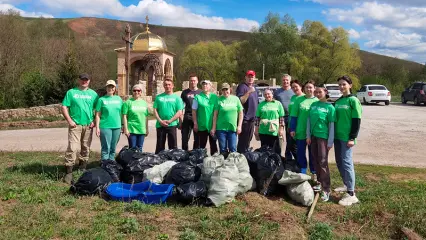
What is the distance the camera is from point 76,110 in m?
6.28

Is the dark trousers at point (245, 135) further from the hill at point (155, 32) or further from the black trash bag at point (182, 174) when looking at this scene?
the hill at point (155, 32)

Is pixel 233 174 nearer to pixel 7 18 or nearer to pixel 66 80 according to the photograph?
pixel 66 80

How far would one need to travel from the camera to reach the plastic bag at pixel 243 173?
5219 mm

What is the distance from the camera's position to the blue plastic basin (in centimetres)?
504

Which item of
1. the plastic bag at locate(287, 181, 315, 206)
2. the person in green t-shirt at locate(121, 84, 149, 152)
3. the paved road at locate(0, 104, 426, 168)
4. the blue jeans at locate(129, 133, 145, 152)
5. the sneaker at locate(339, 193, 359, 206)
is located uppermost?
the person in green t-shirt at locate(121, 84, 149, 152)

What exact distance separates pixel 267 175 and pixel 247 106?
173 centimetres

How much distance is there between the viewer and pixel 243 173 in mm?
5312

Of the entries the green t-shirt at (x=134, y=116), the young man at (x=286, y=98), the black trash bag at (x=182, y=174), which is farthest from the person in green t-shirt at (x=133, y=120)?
the young man at (x=286, y=98)

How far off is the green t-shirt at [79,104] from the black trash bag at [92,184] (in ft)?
4.08

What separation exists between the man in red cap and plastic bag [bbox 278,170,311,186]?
1.43 meters

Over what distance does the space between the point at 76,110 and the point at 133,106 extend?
931 millimetres

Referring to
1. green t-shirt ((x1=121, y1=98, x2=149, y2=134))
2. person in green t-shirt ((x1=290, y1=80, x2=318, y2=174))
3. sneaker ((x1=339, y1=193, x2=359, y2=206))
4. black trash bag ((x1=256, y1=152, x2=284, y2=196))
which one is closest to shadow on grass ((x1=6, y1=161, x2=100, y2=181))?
green t-shirt ((x1=121, y1=98, x2=149, y2=134))

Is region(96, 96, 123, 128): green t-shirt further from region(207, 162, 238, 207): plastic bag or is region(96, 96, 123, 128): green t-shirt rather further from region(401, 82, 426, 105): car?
region(401, 82, 426, 105): car

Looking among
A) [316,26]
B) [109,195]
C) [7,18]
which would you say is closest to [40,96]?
[7,18]
